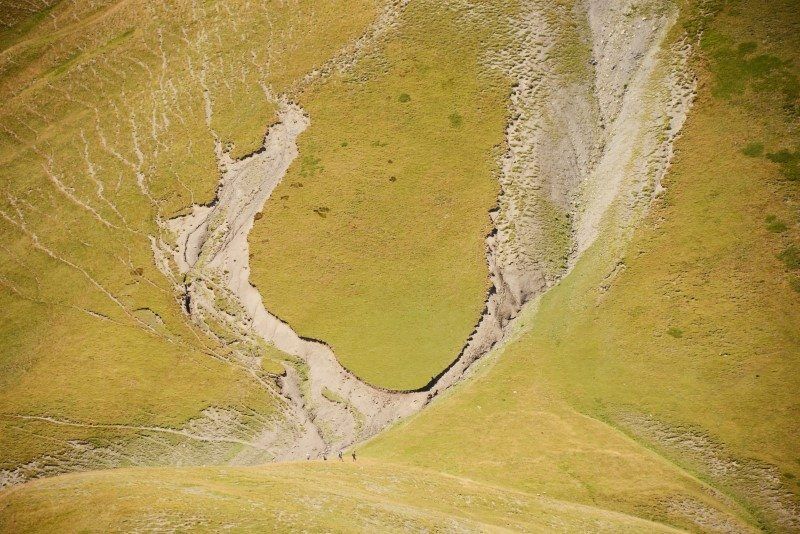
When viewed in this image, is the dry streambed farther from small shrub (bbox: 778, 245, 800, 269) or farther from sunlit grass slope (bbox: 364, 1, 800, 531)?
small shrub (bbox: 778, 245, 800, 269)

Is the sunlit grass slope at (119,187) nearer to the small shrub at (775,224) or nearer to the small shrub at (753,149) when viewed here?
the small shrub at (753,149)

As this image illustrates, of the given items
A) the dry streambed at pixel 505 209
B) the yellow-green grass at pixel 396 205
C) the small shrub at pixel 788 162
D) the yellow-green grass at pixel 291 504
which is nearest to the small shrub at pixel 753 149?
the small shrub at pixel 788 162

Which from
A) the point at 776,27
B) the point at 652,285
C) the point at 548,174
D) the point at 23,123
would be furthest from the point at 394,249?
the point at 23,123

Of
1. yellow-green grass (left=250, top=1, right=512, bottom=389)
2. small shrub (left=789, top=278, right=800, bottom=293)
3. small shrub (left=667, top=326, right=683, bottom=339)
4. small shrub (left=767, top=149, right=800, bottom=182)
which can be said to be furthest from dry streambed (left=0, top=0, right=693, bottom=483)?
small shrub (left=789, top=278, right=800, bottom=293)

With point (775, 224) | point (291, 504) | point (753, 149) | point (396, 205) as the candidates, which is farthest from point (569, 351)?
point (291, 504)

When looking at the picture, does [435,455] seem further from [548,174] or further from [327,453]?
[548,174]

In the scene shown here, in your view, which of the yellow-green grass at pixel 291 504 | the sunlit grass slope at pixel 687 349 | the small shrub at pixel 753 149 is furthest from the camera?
the small shrub at pixel 753 149
